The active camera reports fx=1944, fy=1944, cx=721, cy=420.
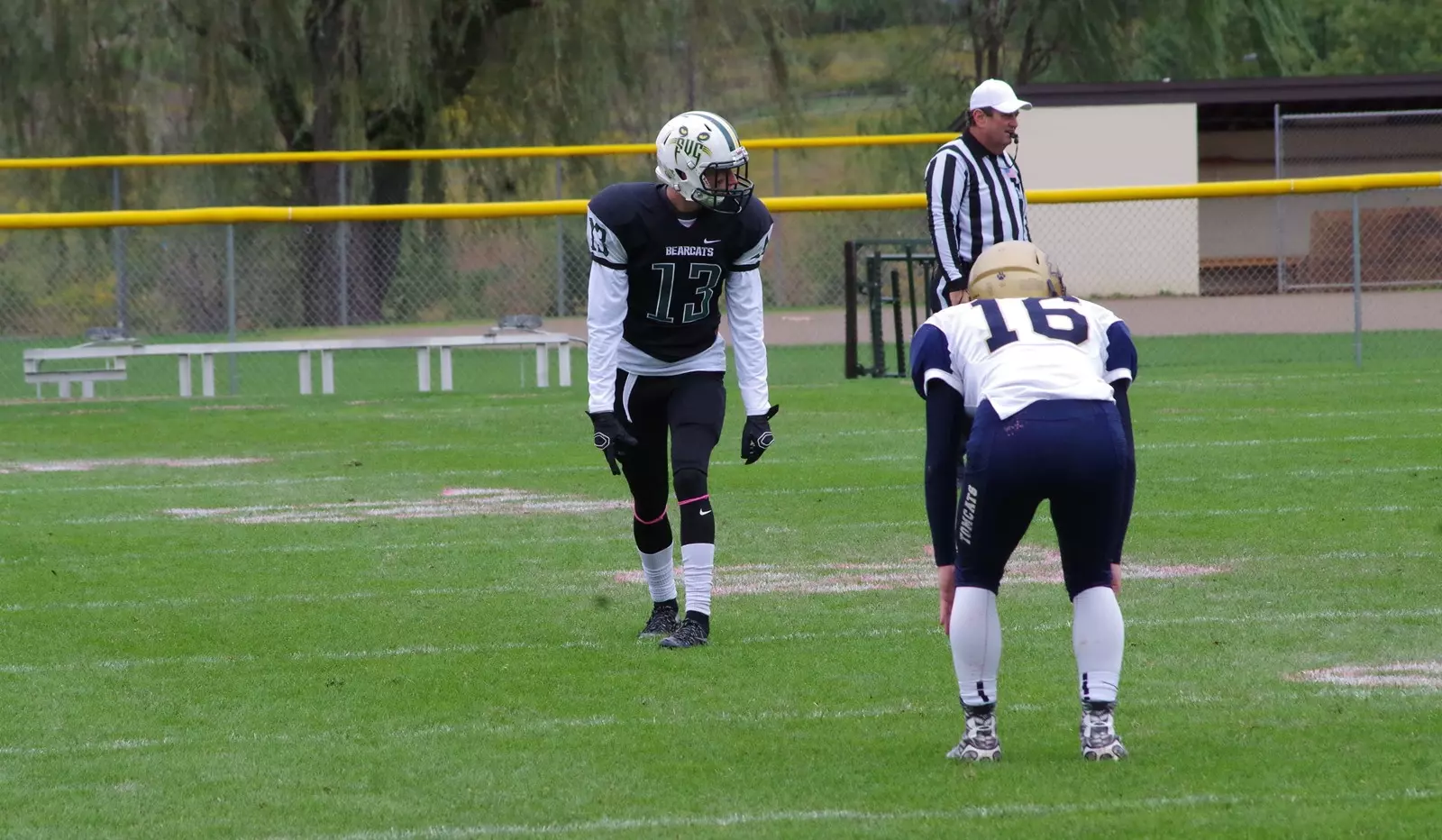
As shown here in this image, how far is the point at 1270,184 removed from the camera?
52.6ft

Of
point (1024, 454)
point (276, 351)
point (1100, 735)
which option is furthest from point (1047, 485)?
point (276, 351)

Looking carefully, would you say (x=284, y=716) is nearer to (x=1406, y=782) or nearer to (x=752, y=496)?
(x=1406, y=782)

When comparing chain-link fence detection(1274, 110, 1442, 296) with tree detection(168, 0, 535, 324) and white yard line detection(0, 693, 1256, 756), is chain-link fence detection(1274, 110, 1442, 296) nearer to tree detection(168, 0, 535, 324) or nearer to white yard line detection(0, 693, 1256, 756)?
tree detection(168, 0, 535, 324)

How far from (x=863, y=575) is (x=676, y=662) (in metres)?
1.77

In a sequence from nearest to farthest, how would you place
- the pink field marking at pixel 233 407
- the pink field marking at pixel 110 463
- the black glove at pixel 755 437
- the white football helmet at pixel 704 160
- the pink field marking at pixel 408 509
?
the white football helmet at pixel 704 160, the black glove at pixel 755 437, the pink field marking at pixel 408 509, the pink field marking at pixel 110 463, the pink field marking at pixel 233 407

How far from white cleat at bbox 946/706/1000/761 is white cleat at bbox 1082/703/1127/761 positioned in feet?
0.72

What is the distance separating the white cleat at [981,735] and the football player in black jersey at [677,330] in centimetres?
180

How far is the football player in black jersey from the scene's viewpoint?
6250 mm

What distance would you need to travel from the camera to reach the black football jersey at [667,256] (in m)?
6.31

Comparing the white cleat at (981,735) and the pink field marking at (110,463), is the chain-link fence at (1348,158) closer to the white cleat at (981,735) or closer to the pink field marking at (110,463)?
the pink field marking at (110,463)

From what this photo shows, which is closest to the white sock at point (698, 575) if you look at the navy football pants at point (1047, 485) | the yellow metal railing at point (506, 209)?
the navy football pants at point (1047, 485)

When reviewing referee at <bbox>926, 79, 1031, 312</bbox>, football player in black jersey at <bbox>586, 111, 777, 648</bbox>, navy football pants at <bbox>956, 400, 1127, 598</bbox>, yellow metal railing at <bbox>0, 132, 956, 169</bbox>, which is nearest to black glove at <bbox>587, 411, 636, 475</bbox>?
football player in black jersey at <bbox>586, 111, 777, 648</bbox>

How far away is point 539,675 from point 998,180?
3.55m


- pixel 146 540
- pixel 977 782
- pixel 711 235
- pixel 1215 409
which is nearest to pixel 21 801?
pixel 977 782
